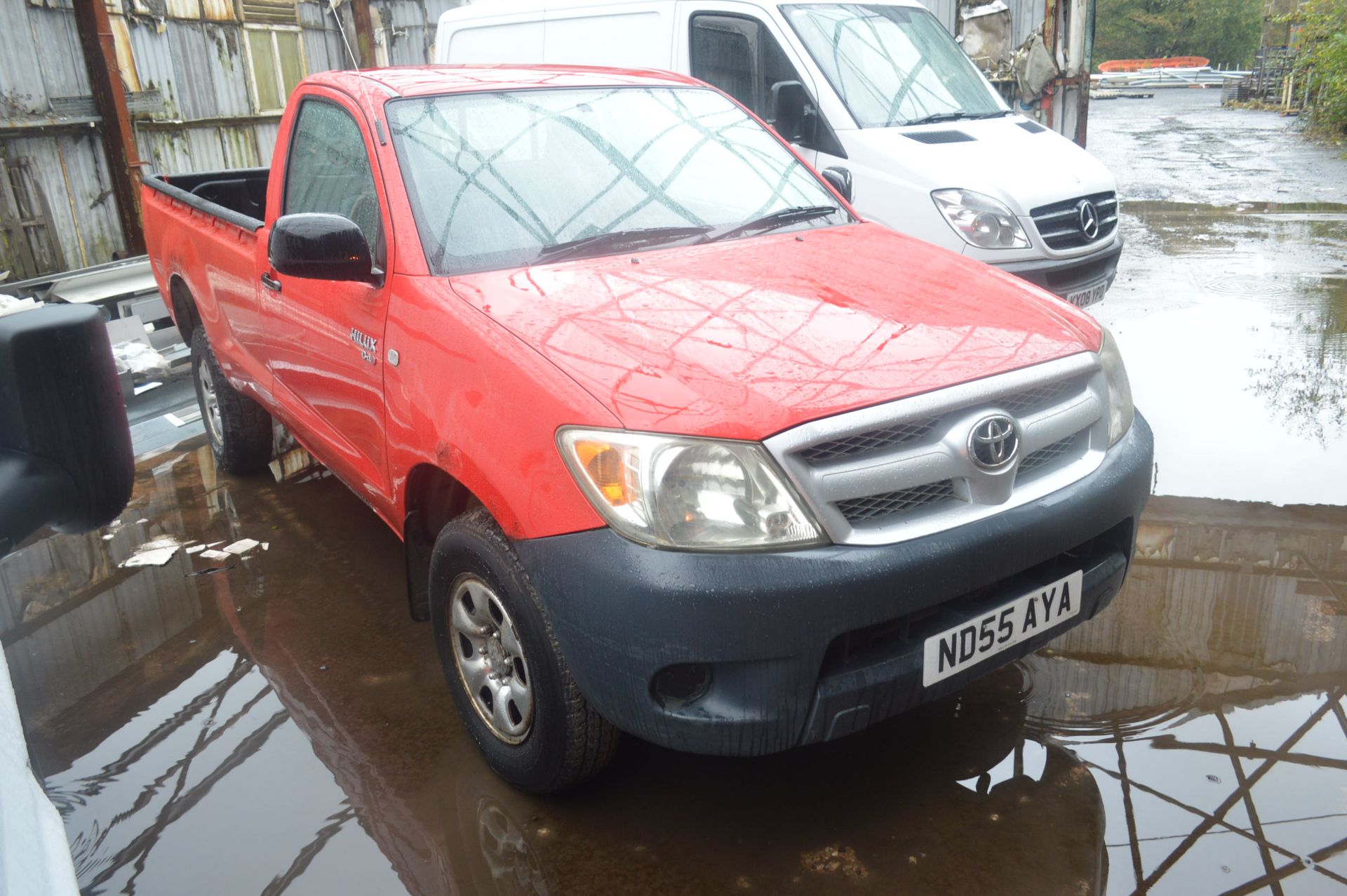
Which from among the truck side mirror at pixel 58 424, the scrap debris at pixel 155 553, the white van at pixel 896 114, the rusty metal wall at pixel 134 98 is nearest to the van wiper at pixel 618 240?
the truck side mirror at pixel 58 424

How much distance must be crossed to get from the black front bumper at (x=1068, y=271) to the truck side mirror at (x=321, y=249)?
3701mm

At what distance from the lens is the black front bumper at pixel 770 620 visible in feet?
6.93

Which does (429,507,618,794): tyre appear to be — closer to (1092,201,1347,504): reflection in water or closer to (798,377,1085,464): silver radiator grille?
(798,377,1085,464): silver radiator grille

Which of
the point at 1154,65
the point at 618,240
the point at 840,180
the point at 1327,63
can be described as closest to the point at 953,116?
the point at 840,180

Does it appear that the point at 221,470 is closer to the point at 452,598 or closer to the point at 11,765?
the point at 452,598

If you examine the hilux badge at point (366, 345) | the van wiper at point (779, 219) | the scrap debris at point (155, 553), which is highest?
the van wiper at point (779, 219)

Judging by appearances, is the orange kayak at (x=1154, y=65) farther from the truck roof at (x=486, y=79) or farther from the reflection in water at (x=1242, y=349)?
the truck roof at (x=486, y=79)

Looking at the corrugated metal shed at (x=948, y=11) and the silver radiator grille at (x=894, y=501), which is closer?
the silver radiator grille at (x=894, y=501)

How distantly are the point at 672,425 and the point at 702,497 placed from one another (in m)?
0.16

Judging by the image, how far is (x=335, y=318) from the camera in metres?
3.28

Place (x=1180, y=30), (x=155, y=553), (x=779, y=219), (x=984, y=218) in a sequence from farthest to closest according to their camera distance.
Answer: (x=1180, y=30) < (x=984, y=218) < (x=155, y=553) < (x=779, y=219)

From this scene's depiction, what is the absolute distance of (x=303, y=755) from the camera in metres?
2.96

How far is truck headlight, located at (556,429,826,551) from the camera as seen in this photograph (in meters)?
2.16

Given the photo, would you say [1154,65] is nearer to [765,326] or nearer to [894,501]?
[765,326]
